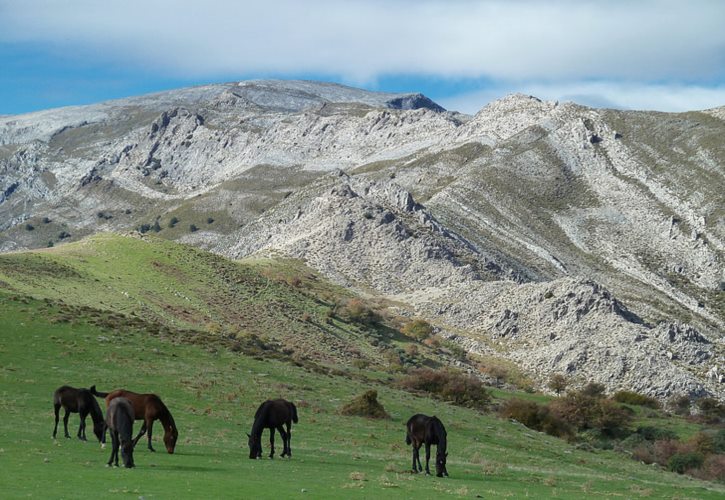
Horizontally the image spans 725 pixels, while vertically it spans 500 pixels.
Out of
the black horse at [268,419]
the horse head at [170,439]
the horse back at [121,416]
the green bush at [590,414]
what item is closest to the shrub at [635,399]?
the green bush at [590,414]

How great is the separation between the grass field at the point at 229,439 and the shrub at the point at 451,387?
2.66m

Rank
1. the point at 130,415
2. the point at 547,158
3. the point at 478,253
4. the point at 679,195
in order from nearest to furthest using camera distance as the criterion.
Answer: the point at 130,415, the point at 478,253, the point at 679,195, the point at 547,158

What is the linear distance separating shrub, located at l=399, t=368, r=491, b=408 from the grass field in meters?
2.66

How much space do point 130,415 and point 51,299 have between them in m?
41.1

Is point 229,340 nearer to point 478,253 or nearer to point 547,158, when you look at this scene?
point 478,253

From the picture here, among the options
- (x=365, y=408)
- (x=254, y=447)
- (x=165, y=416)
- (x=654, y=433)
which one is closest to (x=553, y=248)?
(x=654, y=433)

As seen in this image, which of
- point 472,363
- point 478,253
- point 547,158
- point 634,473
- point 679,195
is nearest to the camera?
point 634,473

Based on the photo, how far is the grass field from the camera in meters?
23.3

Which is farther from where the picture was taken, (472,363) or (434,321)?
(434,321)

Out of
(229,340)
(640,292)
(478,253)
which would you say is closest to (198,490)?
(229,340)

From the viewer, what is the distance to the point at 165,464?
2586cm

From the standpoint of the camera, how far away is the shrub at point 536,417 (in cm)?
5731

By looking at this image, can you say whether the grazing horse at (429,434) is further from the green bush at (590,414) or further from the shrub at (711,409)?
the shrub at (711,409)

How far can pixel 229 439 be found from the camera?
34.2 m
